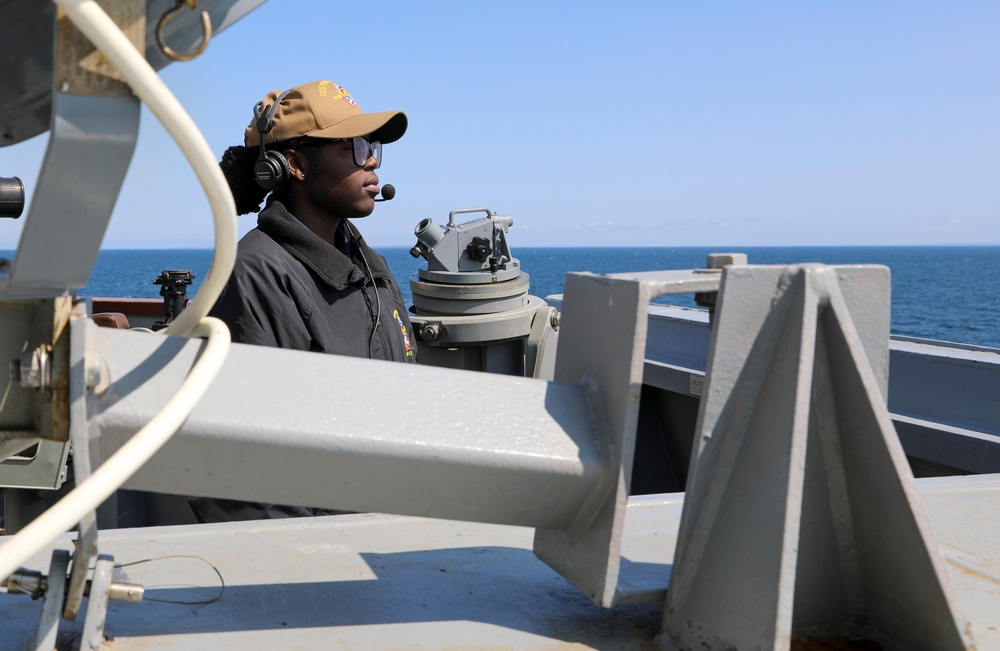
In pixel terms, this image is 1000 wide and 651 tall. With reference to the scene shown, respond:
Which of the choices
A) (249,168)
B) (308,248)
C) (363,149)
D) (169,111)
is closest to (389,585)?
(169,111)

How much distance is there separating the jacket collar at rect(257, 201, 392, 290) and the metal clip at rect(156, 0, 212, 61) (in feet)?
5.84

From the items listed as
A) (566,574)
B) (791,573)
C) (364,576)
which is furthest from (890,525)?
(364,576)

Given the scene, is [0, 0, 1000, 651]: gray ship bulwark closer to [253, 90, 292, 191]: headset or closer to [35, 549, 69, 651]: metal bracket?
[35, 549, 69, 651]: metal bracket

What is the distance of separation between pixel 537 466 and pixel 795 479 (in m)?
0.36

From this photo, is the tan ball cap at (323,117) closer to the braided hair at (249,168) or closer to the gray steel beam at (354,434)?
the braided hair at (249,168)

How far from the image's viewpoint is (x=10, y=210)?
132 cm

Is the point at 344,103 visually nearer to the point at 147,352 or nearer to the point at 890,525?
the point at 147,352

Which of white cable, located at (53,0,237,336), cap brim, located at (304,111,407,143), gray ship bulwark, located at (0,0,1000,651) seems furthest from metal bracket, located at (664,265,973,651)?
cap brim, located at (304,111,407,143)

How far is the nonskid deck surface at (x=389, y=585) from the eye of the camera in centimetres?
142

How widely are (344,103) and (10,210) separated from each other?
6.26 feet

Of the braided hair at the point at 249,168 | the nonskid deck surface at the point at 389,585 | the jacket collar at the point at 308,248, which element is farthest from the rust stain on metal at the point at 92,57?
the braided hair at the point at 249,168

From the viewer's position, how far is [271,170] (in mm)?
2977

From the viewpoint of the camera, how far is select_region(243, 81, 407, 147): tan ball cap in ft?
10.00

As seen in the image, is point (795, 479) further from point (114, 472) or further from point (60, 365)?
point (60, 365)
